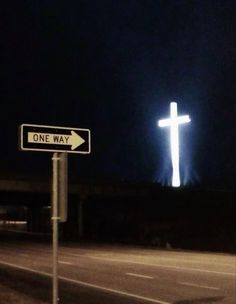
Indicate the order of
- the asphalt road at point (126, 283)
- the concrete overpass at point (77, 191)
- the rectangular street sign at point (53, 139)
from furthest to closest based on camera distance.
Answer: the concrete overpass at point (77, 191) → the asphalt road at point (126, 283) → the rectangular street sign at point (53, 139)

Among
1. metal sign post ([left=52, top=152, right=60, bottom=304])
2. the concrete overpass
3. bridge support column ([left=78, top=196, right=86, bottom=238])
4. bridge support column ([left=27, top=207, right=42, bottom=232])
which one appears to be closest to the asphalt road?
metal sign post ([left=52, top=152, right=60, bottom=304])

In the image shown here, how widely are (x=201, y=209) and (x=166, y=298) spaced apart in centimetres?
5165

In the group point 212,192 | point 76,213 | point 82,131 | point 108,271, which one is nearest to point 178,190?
point 212,192

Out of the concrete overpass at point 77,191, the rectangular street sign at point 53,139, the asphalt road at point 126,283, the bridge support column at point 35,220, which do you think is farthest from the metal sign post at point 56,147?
the bridge support column at point 35,220

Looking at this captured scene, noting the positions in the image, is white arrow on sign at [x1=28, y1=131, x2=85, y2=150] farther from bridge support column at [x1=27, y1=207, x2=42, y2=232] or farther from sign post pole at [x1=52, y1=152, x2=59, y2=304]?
bridge support column at [x1=27, y1=207, x2=42, y2=232]

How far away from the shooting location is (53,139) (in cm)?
783

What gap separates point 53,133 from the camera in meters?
7.85

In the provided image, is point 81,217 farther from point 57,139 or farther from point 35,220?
point 57,139

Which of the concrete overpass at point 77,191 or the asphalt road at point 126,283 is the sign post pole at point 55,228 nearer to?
the asphalt road at point 126,283

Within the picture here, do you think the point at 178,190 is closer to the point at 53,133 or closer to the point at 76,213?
the point at 76,213

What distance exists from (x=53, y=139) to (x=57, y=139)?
0.06m

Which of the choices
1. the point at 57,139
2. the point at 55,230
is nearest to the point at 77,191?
the point at 57,139

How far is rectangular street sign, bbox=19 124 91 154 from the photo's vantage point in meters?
7.68

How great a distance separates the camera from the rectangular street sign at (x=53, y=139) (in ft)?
25.2
